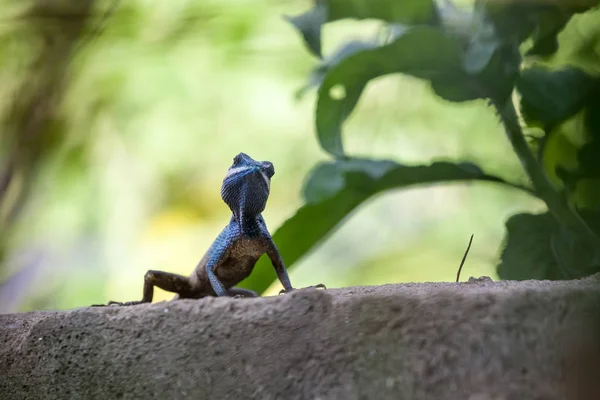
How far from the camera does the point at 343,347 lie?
2.95 ft

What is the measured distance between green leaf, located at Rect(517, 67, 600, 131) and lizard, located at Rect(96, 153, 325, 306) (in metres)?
0.78

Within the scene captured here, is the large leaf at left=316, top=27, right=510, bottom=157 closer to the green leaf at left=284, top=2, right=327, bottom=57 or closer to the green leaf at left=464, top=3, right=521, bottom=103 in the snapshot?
the green leaf at left=464, top=3, right=521, bottom=103

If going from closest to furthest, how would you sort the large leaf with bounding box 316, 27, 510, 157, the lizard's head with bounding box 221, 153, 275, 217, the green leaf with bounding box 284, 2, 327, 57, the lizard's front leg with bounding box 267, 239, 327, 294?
the lizard's head with bounding box 221, 153, 275, 217, the lizard's front leg with bounding box 267, 239, 327, 294, the large leaf with bounding box 316, 27, 510, 157, the green leaf with bounding box 284, 2, 327, 57

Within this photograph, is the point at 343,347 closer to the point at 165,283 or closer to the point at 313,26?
the point at 165,283

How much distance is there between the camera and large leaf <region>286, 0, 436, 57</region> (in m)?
1.90

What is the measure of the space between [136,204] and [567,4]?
2.18 m

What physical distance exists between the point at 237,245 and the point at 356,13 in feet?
2.95

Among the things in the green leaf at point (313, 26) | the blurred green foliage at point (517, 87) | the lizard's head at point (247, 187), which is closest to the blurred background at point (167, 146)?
the green leaf at point (313, 26)

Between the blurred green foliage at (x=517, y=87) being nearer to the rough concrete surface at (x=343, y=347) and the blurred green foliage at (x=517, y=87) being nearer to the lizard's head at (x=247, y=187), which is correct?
the lizard's head at (x=247, y=187)

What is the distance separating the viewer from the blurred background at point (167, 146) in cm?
275

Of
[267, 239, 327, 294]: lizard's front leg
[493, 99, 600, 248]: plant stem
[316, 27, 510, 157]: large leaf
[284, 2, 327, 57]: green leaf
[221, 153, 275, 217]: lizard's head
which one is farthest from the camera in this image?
[284, 2, 327, 57]: green leaf

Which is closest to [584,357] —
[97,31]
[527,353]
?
[527,353]

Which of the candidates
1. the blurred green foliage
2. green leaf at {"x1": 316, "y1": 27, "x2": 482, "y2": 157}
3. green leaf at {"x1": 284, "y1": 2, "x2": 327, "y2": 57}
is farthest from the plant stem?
green leaf at {"x1": 284, "y1": 2, "x2": 327, "y2": 57}

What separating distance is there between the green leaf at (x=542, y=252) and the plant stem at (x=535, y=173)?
0.03 m
